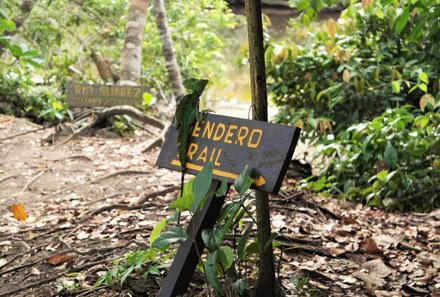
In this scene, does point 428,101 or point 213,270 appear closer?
point 213,270

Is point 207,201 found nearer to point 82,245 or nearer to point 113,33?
point 82,245

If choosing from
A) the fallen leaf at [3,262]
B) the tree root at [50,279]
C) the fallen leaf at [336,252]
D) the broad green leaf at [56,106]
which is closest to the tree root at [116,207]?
the fallen leaf at [3,262]

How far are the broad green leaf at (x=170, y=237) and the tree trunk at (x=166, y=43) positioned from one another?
502cm

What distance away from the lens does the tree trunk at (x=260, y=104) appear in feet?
6.13

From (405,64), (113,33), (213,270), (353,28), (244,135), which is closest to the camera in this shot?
(213,270)

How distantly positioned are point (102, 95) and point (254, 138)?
517 cm

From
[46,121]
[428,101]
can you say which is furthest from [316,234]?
[46,121]

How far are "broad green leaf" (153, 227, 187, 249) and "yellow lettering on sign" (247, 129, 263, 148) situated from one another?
39 centimetres

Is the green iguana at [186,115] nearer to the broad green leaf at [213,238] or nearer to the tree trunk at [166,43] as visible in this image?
the broad green leaf at [213,238]

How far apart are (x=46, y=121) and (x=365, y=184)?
4.59 m

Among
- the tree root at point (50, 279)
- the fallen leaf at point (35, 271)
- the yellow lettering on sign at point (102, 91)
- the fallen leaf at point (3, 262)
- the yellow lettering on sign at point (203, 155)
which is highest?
the yellow lettering on sign at point (102, 91)

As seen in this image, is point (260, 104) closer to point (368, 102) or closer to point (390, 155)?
point (390, 155)

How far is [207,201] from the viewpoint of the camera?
1.91 meters

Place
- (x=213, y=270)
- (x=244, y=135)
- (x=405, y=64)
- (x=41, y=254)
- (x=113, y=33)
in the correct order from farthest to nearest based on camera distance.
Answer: (x=113, y=33), (x=405, y=64), (x=41, y=254), (x=244, y=135), (x=213, y=270)
